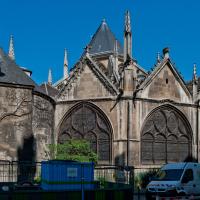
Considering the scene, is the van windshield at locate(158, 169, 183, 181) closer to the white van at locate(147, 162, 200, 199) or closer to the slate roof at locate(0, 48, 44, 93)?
the white van at locate(147, 162, 200, 199)

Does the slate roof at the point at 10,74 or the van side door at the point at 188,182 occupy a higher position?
the slate roof at the point at 10,74

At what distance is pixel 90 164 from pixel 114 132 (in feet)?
41.1

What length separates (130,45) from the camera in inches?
1037

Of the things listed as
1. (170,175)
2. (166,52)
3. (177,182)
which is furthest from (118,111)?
(177,182)

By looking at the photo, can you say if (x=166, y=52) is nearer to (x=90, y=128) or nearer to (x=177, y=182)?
(x=90, y=128)

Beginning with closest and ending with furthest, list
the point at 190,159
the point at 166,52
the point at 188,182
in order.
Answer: the point at 188,182 → the point at 166,52 → the point at 190,159

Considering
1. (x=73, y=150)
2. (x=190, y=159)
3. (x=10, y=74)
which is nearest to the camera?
(x=10, y=74)

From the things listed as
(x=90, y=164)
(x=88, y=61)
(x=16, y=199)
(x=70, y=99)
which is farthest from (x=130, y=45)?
(x=16, y=199)

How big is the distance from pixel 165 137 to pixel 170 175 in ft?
31.5

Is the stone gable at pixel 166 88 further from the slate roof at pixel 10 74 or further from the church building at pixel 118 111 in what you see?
the slate roof at pixel 10 74

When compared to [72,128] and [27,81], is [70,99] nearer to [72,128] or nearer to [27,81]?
[72,128]

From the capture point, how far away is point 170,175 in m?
17.7

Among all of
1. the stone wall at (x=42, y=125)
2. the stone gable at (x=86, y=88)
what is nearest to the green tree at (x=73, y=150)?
the stone wall at (x=42, y=125)

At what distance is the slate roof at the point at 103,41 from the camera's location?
39.7 metres
